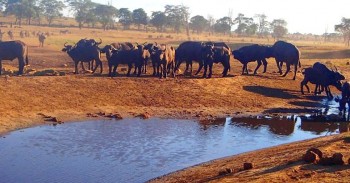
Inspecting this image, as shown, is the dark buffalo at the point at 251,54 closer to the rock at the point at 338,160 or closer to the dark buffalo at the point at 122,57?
the dark buffalo at the point at 122,57

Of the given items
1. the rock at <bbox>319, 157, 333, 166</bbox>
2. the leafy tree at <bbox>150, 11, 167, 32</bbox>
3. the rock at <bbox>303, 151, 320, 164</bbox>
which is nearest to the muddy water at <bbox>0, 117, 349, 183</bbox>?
the rock at <bbox>303, 151, 320, 164</bbox>

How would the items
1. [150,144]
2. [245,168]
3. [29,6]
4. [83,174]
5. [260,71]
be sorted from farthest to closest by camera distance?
[29,6]
[260,71]
[150,144]
[83,174]
[245,168]

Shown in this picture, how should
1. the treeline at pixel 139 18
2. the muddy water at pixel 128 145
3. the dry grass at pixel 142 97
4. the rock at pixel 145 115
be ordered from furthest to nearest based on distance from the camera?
the treeline at pixel 139 18 < the rock at pixel 145 115 < the dry grass at pixel 142 97 < the muddy water at pixel 128 145

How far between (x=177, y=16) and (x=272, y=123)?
71.7 meters

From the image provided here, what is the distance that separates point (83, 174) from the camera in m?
11.1

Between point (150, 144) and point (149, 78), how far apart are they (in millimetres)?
9574

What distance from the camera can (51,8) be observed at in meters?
92.8

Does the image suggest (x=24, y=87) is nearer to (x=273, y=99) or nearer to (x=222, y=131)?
(x=222, y=131)

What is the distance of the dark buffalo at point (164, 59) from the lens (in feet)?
78.3

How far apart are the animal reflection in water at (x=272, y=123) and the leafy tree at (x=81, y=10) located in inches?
2343

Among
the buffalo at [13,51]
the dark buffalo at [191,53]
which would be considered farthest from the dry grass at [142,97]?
the buffalo at [13,51]

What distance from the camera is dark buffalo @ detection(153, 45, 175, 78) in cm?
2388

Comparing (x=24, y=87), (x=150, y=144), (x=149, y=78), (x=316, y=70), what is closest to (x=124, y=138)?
(x=150, y=144)

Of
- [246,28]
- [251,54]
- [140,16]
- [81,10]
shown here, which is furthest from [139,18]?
[251,54]
